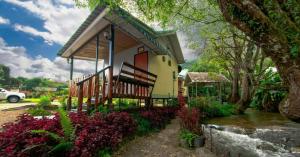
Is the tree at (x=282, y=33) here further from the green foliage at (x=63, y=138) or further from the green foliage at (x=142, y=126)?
the green foliage at (x=142, y=126)

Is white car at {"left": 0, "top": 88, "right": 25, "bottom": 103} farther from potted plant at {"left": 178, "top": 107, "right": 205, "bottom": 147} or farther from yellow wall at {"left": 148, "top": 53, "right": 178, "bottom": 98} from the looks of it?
potted plant at {"left": 178, "top": 107, "right": 205, "bottom": 147}

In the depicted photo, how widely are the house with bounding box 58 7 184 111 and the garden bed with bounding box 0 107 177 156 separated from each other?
168 cm

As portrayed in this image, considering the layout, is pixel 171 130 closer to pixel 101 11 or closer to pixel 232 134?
pixel 232 134

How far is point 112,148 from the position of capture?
5367 millimetres

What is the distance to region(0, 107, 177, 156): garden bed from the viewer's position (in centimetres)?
412

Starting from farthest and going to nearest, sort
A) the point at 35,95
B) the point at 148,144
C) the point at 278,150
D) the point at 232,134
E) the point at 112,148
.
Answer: the point at 35,95 < the point at 148,144 < the point at 232,134 < the point at 112,148 < the point at 278,150

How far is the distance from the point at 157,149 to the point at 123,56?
28.2 ft

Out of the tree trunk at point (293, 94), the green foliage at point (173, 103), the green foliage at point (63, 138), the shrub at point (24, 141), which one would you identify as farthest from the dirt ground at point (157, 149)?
the green foliage at point (173, 103)

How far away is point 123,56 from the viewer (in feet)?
45.2

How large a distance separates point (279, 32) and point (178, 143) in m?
4.82

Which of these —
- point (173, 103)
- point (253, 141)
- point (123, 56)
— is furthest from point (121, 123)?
point (123, 56)

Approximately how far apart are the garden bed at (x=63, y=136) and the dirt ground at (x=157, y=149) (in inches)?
17.4

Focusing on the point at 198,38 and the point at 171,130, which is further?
the point at 198,38

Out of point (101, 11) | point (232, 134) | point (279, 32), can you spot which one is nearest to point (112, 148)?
point (232, 134)
